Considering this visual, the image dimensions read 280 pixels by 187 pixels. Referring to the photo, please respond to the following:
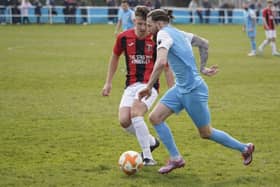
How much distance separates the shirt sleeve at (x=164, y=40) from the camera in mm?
7216

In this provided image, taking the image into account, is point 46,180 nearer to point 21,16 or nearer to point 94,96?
point 94,96

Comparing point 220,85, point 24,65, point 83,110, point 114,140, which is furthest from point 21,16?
point 114,140

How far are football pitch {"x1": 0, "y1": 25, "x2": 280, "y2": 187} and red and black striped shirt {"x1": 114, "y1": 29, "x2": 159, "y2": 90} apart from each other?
117 cm

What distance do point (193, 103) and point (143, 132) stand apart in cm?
96

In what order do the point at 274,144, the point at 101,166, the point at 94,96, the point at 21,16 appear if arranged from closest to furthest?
the point at 101,166 < the point at 274,144 < the point at 94,96 < the point at 21,16

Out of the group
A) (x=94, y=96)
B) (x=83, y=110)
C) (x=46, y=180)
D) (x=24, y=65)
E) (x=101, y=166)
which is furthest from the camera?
(x=24, y=65)

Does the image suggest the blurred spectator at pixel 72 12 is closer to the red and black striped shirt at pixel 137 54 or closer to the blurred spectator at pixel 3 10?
the blurred spectator at pixel 3 10

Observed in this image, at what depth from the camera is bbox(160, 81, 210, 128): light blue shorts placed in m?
7.46

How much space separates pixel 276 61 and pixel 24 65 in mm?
9092

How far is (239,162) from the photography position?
8438mm

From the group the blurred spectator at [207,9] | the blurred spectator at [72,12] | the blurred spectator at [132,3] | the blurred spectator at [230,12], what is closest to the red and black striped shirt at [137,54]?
the blurred spectator at [72,12]

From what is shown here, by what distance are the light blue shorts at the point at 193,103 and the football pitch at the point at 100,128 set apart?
0.74 m

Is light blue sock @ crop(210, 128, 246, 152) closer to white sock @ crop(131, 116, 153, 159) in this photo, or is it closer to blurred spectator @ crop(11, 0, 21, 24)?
white sock @ crop(131, 116, 153, 159)

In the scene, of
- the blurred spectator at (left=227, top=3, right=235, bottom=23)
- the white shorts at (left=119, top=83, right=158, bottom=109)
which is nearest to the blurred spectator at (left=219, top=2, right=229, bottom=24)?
the blurred spectator at (left=227, top=3, right=235, bottom=23)
